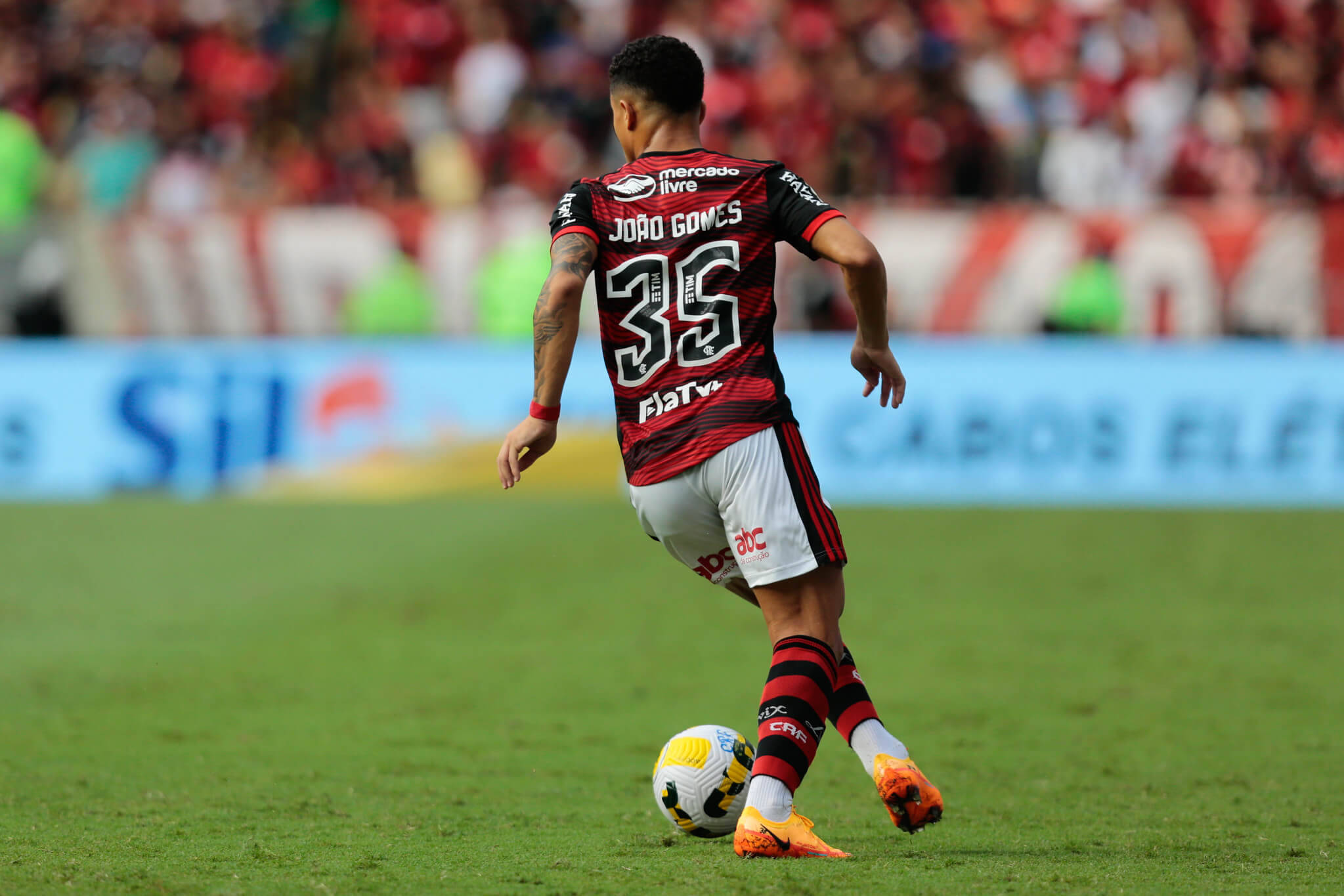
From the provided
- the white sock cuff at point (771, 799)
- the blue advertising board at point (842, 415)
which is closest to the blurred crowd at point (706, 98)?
the blue advertising board at point (842, 415)

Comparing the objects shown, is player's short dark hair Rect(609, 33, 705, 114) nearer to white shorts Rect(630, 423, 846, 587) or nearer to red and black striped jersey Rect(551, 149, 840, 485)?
red and black striped jersey Rect(551, 149, 840, 485)

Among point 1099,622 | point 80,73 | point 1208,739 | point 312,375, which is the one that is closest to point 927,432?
point 1099,622

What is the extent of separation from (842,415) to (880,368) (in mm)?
9339

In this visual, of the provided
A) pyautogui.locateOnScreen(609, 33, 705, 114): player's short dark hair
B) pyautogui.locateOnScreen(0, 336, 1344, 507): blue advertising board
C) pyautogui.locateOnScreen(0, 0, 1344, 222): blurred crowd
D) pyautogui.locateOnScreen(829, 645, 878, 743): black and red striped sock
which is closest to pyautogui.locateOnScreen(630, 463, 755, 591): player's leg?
pyautogui.locateOnScreen(829, 645, 878, 743): black and red striped sock

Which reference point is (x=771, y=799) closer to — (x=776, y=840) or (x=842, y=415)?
(x=776, y=840)

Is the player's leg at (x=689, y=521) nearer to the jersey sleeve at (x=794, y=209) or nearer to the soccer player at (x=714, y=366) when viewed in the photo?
the soccer player at (x=714, y=366)

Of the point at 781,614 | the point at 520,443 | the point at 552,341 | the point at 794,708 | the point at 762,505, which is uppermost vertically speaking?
the point at 552,341

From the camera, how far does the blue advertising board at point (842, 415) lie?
13.7 m

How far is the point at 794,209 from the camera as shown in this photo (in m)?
4.62

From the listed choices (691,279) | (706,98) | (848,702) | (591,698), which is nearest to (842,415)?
(706,98)

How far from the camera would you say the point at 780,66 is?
1739 cm

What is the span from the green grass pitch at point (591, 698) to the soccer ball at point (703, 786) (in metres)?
0.10

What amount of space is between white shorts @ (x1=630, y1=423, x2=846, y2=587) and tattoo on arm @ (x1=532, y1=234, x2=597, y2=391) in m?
0.51

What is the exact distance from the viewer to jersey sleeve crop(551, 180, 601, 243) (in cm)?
466
